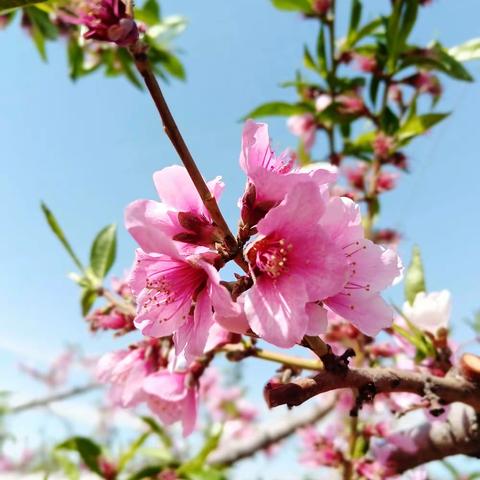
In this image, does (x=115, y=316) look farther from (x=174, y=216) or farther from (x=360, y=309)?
(x=360, y=309)

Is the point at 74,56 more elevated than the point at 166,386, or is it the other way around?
the point at 74,56

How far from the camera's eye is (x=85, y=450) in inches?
65.7

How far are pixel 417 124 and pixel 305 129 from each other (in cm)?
63

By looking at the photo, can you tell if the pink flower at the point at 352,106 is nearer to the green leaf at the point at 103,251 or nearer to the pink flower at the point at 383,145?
the pink flower at the point at 383,145

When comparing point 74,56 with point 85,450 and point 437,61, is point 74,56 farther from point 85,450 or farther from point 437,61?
point 85,450

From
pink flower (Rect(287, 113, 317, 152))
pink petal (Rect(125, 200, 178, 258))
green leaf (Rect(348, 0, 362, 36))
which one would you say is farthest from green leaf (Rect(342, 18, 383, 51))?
pink petal (Rect(125, 200, 178, 258))

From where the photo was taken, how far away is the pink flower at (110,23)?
1.71 feet

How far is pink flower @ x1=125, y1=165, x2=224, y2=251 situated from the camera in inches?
24.6

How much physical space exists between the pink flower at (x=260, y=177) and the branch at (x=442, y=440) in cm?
68

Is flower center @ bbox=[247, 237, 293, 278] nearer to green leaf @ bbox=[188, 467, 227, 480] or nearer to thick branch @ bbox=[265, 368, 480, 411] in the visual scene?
thick branch @ bbox=[265, 368, 480, 411]

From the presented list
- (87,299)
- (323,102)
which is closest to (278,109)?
(323,102)

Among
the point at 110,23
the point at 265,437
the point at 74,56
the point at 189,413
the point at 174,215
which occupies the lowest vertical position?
the point at 265,437

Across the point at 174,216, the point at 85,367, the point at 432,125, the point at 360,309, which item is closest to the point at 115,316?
the point at 174,216

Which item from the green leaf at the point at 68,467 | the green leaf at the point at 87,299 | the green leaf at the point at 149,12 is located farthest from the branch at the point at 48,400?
the green leaf at the point at 149,12
